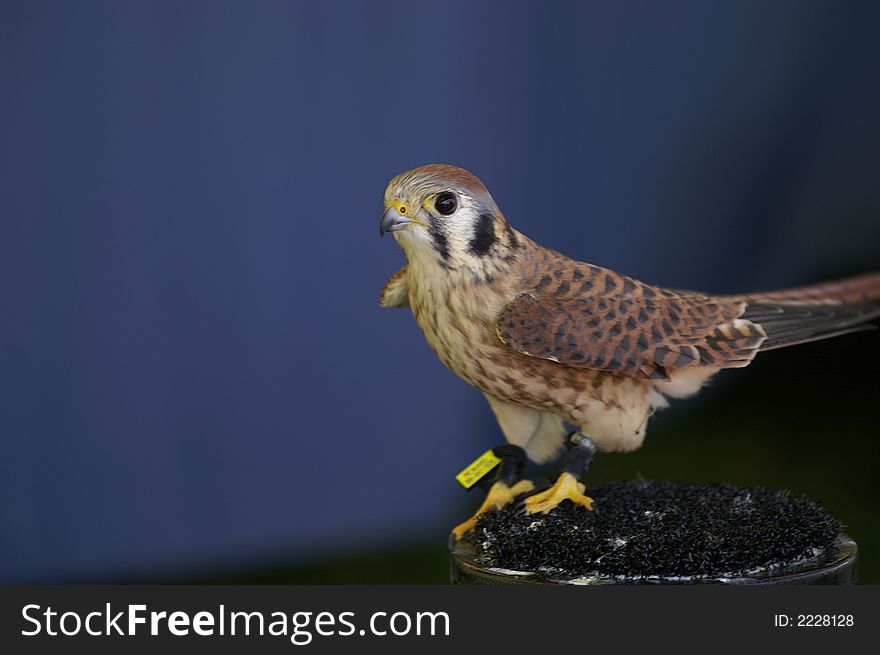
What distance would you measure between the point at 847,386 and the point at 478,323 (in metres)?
3.30

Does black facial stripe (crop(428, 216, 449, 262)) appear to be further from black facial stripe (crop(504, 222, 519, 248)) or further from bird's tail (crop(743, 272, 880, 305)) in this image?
bird's tail (crop(743, 272, 880, 305))

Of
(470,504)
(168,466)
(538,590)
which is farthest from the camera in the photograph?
(470,504)

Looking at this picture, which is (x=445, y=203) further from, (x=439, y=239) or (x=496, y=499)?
(x=496, y=499)

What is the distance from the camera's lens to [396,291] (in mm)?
2025

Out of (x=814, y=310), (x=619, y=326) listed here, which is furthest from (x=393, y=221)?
(x=814, y=310)

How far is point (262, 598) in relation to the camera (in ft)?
5.45

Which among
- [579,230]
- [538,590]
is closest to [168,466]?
[579,230]

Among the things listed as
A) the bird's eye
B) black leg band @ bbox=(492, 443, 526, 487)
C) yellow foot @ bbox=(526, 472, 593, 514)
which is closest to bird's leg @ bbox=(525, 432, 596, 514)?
yellow foot @ bbox=(526, 472, 593, 514)

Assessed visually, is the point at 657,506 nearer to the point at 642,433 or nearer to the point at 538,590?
the point at 642,433

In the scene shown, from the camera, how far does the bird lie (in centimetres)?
179

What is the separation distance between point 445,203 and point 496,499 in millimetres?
583

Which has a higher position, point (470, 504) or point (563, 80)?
point (563, 80)

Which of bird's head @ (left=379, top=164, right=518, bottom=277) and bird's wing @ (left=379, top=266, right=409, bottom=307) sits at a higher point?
bird's head @ (left=379, top=164, right=518, bottom=277)

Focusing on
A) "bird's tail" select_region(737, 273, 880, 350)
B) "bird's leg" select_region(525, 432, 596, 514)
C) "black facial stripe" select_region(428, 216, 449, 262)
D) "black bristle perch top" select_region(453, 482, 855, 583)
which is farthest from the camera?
"bird's tail" select_region(737, 273, 880, 350)
